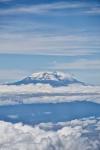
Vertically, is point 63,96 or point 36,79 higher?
point 36,79

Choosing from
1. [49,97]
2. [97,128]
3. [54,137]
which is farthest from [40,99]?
[97,128]

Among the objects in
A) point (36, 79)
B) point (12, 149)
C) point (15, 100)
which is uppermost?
point (36, 79)

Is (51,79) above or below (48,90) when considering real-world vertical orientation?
above

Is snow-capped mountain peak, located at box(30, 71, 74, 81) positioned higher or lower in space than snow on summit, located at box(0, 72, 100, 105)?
higher

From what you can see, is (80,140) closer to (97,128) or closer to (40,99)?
(97,128)

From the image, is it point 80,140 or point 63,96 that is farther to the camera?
point 63,96

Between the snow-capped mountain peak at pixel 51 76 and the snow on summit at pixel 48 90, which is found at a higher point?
the snow-capped mountain peak at pixel 51 76

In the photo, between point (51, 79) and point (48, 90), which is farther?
point (48, 90)
